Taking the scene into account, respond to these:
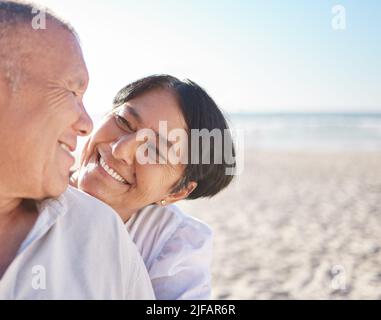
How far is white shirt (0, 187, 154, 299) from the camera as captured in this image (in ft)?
6.16

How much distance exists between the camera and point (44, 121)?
6.42 feet

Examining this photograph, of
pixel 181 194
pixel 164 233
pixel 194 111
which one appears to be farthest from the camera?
pixel 181 194

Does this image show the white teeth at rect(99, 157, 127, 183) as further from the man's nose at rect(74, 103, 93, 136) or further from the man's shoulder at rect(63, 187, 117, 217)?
the man's nose at rect(74, 103, 93, 136)

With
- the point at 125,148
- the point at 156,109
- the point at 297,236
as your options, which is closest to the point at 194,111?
the point at 156,109

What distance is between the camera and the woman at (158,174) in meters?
2.76

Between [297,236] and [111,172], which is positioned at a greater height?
[111,172]

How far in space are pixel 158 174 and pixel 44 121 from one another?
3.53 ft

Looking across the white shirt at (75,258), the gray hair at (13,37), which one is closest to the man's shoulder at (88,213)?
the white shirt at (75,258)

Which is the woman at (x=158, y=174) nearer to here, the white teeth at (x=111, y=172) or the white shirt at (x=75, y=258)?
the white teeth at (x=111, y=172)

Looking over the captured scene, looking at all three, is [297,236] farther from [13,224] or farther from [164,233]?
[13,224]

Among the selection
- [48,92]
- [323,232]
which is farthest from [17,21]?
[323,232]

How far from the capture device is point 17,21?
193cm

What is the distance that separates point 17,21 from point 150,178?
1.22 metres
